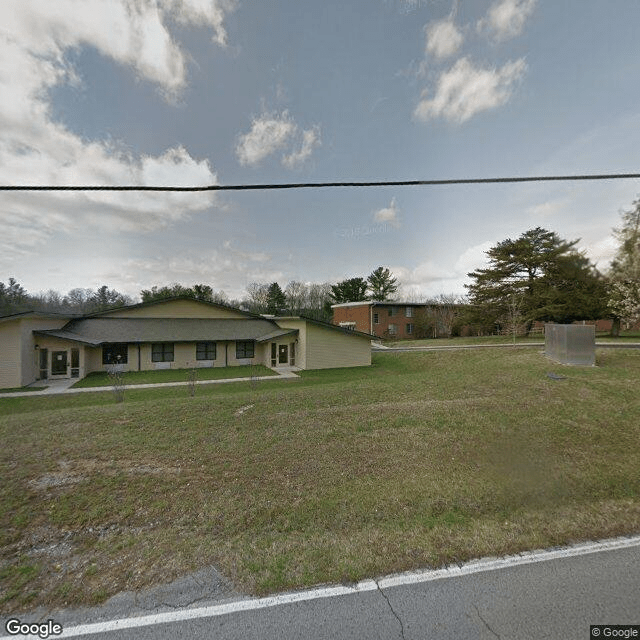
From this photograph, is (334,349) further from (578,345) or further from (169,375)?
(578,345)

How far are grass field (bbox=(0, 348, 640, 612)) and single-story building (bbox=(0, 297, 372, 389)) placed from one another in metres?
13.5

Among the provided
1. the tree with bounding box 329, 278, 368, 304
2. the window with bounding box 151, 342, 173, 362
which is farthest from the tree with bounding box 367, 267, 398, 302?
the window with bounding box 151, 342, 173, 362

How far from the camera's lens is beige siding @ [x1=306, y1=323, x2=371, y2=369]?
75.0 feet

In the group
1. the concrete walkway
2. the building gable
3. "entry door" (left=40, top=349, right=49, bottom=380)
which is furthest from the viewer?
the building gable

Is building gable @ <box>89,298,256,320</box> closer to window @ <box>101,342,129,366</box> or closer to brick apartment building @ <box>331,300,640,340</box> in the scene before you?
window @ <box>101,342,129,366</box>

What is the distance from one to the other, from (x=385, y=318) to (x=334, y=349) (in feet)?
68.6

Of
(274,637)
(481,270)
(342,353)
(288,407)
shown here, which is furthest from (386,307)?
(274,637)

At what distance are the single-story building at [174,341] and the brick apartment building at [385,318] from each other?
18180mm

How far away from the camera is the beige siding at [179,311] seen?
25078 mm

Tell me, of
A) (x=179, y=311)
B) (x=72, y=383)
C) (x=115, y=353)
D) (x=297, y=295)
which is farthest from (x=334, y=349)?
(x=297, y=295)

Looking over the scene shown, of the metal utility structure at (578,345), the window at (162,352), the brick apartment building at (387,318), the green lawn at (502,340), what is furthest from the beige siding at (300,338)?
the brick apartment building at (387,318)

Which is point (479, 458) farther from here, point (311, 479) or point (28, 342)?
point (28, 342)

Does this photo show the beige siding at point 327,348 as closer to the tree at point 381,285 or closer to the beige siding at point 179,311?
the beige siding at point 179,311

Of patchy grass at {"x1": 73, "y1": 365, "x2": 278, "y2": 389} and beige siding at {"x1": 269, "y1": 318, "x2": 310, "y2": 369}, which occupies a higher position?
beige siding at {"x1": 269, "y1": 318, "x2": 310, "y2": 369}
